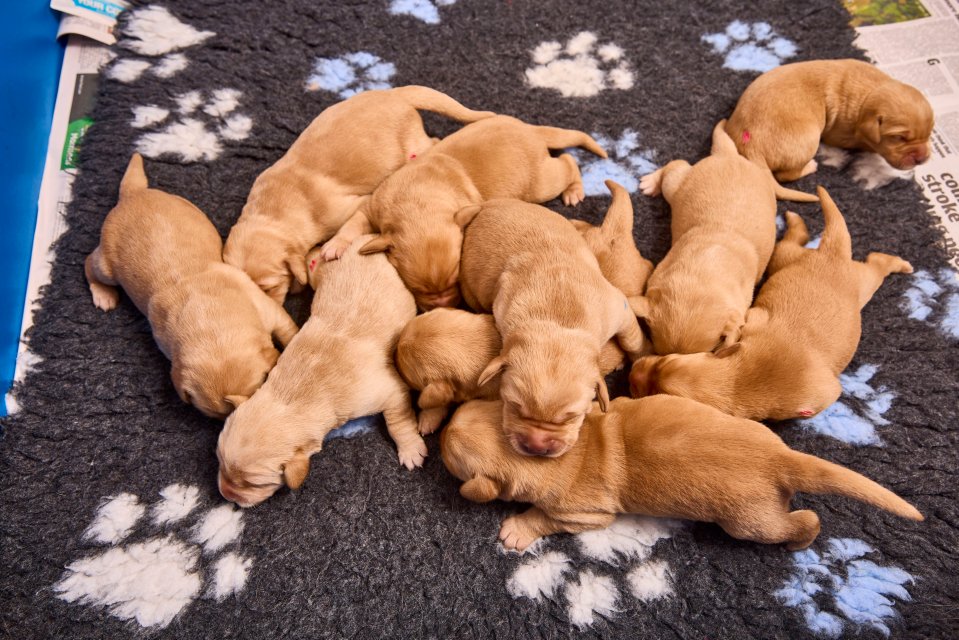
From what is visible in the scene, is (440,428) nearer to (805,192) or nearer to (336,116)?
(336,116)

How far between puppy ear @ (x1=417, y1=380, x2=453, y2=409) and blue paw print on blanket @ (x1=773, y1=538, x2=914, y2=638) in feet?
4.15

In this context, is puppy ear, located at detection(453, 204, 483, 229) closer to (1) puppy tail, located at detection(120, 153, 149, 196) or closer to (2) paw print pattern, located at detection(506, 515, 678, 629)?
(2) paw print pattern, located at detection(506, 515, 678, 629)

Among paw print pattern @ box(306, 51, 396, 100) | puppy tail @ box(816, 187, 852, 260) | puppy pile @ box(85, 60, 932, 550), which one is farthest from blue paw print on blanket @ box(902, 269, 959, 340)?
paw print pattern @ box(306, 51, 396, 100)

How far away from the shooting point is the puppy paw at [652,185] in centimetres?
287

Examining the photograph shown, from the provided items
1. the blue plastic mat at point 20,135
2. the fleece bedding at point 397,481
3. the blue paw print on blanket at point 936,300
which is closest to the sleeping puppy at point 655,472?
the fleece bedding at point 397,481

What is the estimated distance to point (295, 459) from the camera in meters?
2.09

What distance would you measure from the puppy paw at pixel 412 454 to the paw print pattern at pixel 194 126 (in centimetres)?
167

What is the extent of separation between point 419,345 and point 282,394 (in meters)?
0.47

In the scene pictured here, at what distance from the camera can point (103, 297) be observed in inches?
105

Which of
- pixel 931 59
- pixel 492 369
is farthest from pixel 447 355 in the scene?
pixel 931 59

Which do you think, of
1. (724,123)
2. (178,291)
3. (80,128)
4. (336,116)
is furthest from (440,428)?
(80,128)

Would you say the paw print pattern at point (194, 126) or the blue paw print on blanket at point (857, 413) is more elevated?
the paw print pattern at point (194, 126)

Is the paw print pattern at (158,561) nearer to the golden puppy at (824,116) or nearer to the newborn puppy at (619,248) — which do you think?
the newborn puppy at (619,248)

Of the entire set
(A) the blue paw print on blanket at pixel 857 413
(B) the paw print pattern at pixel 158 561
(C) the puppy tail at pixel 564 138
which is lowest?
(B) the paw print pattern at pixel 158 561
